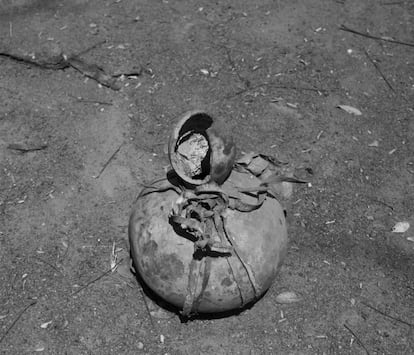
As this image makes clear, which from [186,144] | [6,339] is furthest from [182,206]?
[6,339]

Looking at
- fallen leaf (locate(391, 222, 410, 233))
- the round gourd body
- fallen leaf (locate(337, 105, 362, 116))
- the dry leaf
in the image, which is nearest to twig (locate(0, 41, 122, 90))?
fallen leaf (locate(337, 105, 362, 116))

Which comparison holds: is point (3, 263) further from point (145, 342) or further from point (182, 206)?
point (182, 206)

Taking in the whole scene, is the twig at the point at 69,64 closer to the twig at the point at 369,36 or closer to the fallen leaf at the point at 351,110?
the fallen leaf at the point at 351,110

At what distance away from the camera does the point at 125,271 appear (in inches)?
178

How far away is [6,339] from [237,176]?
203 centimetres

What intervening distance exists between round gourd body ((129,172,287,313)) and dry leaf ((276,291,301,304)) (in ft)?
1.58

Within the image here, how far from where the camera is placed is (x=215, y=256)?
3658 millimetres

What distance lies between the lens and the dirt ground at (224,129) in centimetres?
425

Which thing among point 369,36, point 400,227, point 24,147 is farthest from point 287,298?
point 369,36

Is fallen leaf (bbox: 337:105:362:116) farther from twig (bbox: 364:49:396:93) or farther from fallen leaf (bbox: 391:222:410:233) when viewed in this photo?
fallen leaf (bbox: 391:222:410:233)

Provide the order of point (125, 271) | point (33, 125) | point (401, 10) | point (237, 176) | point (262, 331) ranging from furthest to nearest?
point (401, 10) → point (33, 125) → point (125, 271) → point (262, 331) → point (237, 176)

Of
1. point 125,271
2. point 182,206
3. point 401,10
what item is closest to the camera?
point 182,206

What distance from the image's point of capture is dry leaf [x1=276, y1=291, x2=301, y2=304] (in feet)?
14.4

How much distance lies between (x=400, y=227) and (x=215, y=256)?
202 centimetres
